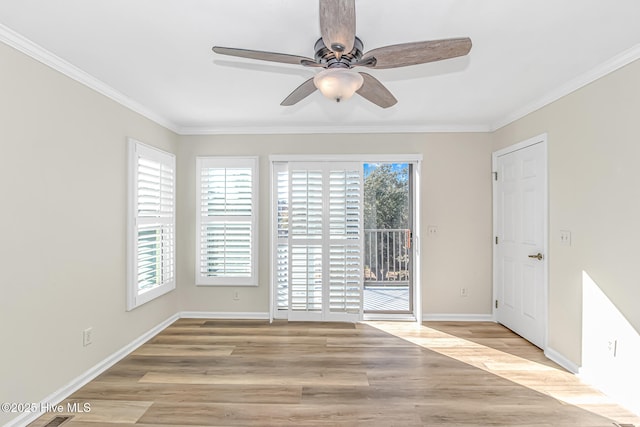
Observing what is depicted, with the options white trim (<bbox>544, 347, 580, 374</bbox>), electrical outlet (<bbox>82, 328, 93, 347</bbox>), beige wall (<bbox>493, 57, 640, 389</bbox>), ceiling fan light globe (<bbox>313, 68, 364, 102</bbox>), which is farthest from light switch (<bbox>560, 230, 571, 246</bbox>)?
electrical outlet (<bbox>82, 328, 93, 347</bbox>)

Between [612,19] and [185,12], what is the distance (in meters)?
2.40

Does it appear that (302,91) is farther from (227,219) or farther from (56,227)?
(227,219)

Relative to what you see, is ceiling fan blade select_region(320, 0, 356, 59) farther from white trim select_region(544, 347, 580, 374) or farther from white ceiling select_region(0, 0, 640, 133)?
white trim select_region(544, 347, 580, 374)

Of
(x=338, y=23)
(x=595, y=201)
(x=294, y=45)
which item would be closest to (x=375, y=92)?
(x=294, y=45)

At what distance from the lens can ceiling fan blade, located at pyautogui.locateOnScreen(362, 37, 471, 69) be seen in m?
1.50

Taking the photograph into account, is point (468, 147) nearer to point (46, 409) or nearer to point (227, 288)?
point (227, 288)

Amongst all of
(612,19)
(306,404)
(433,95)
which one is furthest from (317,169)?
(612,19)

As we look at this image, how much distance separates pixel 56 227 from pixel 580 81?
417 cm

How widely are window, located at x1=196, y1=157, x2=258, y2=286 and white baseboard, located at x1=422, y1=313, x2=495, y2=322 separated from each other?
223 cm

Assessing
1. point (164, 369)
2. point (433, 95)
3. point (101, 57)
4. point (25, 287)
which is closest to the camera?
point (25, 287)

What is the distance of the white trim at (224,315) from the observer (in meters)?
4.16

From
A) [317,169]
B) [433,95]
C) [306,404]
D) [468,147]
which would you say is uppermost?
[433,95]

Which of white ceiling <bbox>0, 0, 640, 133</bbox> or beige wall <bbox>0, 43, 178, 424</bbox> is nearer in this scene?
white ceiling <bbox>0, 0, 640, 133</bbox>

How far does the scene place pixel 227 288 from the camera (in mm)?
4168
